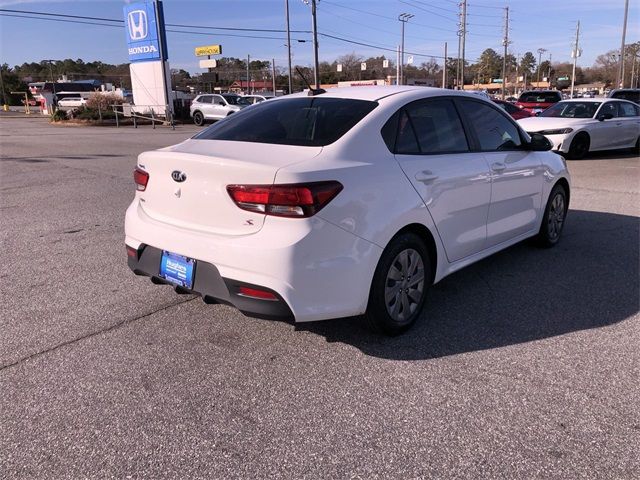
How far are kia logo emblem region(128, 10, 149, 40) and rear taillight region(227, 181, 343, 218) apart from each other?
32035 millimetres

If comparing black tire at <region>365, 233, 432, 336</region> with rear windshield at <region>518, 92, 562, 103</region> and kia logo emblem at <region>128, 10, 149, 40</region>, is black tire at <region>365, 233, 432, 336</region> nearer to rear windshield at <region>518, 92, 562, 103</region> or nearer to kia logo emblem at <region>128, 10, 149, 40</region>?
rear windshield at <region>518, 92, 562, 103</region>

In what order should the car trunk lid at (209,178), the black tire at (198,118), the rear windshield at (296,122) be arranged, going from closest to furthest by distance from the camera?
the car trunk lid at (209,178) < the rear windshield at (296,122) < the black tire at (198,118)

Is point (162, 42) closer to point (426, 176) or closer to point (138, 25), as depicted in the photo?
point (138, 25)

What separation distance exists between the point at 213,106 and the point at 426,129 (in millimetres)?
29187

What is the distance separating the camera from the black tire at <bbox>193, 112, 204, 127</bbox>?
3244 cm

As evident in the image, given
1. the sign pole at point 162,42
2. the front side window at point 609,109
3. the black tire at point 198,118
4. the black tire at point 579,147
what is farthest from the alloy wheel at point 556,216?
the black tire at point 198,118

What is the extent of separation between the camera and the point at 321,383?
3.12 meters

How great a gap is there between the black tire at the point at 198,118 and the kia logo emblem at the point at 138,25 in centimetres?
526

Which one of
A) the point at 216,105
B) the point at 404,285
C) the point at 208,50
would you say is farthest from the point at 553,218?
the point at 208,50

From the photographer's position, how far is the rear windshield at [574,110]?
14117 millimetres

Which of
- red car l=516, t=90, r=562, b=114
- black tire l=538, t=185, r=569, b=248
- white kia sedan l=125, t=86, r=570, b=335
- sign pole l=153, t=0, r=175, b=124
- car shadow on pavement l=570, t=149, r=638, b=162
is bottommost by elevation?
car shadow on pavement l=570, t=149, r=638, b=162

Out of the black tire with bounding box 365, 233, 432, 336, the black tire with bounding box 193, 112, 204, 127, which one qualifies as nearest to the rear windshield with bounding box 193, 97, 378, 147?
the black tire with bounding box 365, 233, 432, 336

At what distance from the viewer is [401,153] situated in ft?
11.9

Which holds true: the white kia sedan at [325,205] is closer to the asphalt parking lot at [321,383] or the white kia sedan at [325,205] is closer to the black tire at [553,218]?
the asphalt parking lot at [321,383]
